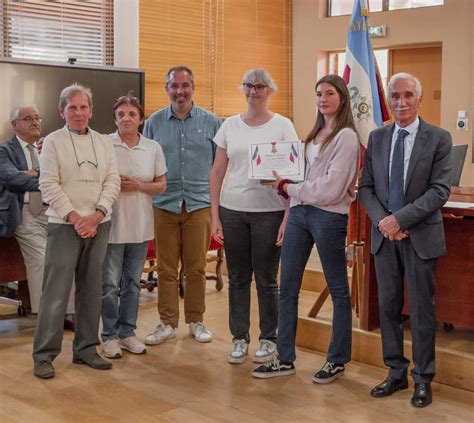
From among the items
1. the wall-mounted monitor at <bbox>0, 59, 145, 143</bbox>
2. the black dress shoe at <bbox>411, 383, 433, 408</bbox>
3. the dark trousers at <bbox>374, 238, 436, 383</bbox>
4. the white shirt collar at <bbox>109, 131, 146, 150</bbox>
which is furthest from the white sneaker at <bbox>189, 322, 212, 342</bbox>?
the wall-mounted monitor at <bbox>0, 59, 145, 143</bbox>

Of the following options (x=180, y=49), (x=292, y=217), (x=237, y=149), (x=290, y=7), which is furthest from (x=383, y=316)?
(x=290, y=7)

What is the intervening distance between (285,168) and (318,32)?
4.95 metres

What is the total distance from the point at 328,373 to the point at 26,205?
2046mm

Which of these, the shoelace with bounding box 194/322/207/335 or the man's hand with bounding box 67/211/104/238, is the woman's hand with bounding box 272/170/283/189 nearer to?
the man's hand with bounding box 67/211/104/238

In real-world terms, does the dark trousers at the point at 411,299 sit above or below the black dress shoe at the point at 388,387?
above

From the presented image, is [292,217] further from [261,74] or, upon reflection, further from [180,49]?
[180,49]

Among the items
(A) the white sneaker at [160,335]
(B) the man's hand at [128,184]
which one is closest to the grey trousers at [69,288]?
(B) the man's hand at [128,184]

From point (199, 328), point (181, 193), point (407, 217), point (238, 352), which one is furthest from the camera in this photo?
point (199, 328)

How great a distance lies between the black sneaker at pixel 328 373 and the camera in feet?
11.4

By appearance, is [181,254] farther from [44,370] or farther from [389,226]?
[389,226]

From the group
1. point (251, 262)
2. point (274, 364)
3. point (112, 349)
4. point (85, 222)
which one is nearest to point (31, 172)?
point (85, 222)

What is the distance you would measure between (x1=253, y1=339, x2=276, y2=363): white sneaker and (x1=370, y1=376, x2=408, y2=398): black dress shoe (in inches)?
25.3

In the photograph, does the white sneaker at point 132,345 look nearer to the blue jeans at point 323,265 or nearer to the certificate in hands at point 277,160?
the blue jeans at point 323,265

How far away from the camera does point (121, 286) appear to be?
4.00 metres
